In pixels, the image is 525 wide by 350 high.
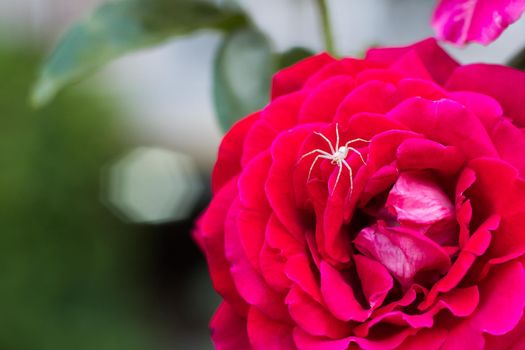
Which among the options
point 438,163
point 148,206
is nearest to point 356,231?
point 438,163

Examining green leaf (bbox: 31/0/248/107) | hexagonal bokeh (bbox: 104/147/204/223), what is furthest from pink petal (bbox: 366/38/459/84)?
hexagonal bokeh (bbox: 104/147/204/223)

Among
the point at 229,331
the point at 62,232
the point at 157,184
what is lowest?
the point at 157,184

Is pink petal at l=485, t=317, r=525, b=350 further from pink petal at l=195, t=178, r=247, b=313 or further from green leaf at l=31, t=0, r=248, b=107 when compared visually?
green leaf at l=31, t=0, r=248, b=107

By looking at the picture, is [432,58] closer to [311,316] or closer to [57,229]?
[311,316]

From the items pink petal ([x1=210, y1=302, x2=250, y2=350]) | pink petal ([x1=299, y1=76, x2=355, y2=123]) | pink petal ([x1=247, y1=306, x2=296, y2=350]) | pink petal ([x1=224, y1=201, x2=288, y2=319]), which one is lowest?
pink petal ([x1=210, y1=302, x2=250, y2=350])

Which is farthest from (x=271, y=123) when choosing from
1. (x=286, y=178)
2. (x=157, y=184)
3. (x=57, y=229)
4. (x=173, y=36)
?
(x=157, y=184)

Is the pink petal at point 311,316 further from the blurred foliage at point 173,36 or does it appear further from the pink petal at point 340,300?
the blurred foliage at point 173,36

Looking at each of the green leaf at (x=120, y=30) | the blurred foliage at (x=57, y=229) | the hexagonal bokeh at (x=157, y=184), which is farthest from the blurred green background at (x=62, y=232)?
the green leaf at (x=120, y=30)
